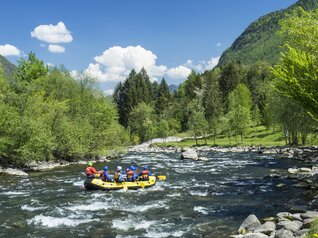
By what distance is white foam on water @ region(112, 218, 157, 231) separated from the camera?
17.9 meters

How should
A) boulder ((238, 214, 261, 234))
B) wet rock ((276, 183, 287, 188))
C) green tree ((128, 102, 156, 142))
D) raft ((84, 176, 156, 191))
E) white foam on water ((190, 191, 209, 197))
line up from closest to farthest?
boulder ((238, 214, 261, 234))
white foam on water ((190, 191, 209, 197))
wet rock ((276, 183, 287, 188))
raft ((84, 176, 156, 191))
green tree ((128, 102, 156, 142))

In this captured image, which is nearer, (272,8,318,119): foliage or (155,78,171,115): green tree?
(272,8,318,119): foliage

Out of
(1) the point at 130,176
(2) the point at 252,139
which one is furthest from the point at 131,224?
(2) the point at 252,139

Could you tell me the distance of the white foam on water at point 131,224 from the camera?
17875 mm

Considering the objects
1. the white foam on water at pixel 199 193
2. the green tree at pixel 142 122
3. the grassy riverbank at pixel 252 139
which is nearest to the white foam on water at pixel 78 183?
the white foam on water at pixel 199 193

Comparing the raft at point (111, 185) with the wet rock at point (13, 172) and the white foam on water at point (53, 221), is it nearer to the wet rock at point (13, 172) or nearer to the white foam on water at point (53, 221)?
the white foam on water at point (53, 221)

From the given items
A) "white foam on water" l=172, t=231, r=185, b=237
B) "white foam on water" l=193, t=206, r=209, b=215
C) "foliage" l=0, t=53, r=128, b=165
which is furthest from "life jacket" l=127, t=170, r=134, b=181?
"foliage" l=0, t=53, r=128, b=165

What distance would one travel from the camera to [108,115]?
59531 mm

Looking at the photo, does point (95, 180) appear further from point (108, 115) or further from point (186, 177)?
point (108, 115)

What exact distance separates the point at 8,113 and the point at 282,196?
2961 centimetres

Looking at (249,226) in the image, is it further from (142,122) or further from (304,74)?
(142,122)

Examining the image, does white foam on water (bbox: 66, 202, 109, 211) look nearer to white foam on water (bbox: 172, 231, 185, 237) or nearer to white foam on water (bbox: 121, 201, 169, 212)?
white foam on water (bbox: 121, 201, 169, 212)

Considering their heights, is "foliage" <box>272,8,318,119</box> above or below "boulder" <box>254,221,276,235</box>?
above

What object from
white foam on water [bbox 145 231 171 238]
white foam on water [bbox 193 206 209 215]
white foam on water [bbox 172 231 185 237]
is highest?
white foam on water [bbox 145 231 171 238]
